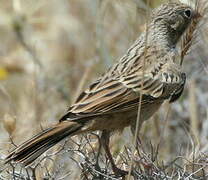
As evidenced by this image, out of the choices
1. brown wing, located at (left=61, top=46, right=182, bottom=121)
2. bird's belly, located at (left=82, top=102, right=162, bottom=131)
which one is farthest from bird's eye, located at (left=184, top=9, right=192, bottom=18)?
bird's belly, located at (left=82, top=102, right=162, bottom=131)

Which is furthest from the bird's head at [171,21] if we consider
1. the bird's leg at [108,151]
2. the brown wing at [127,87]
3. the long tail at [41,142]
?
the long tail at [41,142]

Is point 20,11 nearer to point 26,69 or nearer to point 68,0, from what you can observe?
point 26,69

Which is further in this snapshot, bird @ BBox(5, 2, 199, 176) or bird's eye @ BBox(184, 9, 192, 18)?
bird's eye @ BBox(184, 9, 192, 18)

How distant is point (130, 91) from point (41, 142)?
881mm

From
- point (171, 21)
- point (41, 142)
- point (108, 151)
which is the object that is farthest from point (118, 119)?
point (171, 21)

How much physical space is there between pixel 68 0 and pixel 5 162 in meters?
5.31

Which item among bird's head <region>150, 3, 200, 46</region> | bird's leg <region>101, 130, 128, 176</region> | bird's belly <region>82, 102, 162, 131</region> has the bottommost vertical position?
bird's leg <region>101, 130, 128, 176</region>

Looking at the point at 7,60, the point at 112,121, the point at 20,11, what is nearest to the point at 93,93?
the point at 112,121

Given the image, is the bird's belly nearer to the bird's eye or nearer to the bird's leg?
A: the bird's leg

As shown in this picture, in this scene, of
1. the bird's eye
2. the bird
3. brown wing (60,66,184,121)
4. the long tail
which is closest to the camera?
the long tail

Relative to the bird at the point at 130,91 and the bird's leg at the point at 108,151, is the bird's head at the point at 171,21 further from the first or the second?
the bird's leg at the point at 108,151

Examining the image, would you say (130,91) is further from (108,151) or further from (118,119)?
(108,151)

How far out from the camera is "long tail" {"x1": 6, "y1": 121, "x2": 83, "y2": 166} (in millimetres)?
4398

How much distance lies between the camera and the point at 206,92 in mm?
7109
